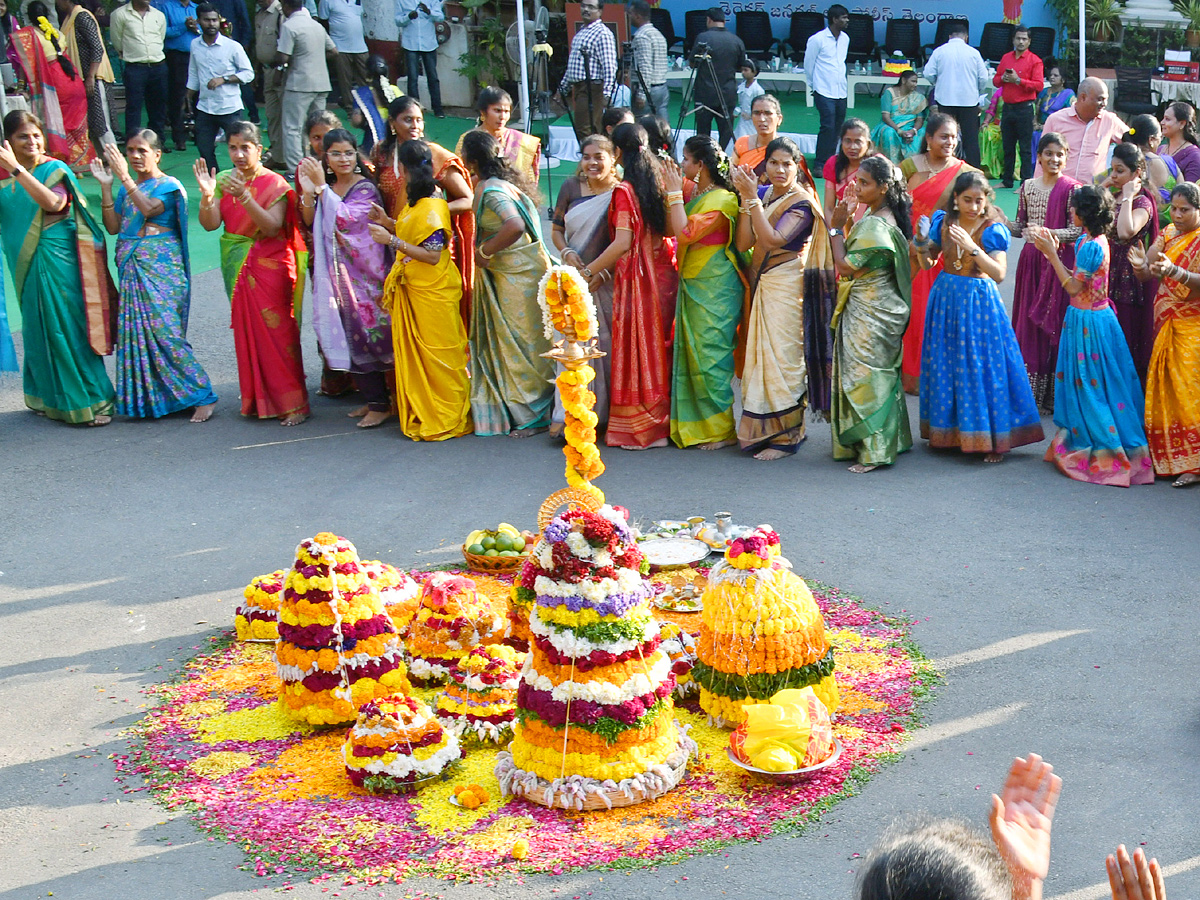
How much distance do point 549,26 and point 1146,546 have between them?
13.5 meters

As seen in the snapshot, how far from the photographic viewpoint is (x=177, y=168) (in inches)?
619

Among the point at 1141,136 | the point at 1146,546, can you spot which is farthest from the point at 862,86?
the point at 1146,546

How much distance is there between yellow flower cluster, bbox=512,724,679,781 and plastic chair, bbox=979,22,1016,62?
1602 centimetres

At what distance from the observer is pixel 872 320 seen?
23.7 feet

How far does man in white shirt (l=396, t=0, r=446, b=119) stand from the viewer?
16797mm

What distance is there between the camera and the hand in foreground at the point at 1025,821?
2325 mm

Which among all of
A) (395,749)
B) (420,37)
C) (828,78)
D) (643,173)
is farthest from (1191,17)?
(395,749)

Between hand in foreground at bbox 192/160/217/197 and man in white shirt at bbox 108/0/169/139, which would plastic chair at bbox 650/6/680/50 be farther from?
hand in foreground at bbox 192/160/217/197

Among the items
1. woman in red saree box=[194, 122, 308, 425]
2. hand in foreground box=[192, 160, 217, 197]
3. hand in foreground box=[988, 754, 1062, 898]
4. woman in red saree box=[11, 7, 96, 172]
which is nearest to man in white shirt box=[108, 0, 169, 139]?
woman in red saree box=[11, 7, 96, 172]

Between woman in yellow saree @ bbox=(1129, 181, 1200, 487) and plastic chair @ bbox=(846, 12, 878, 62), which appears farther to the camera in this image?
plastic chair @ bbox=(846, 12, 878, 62)

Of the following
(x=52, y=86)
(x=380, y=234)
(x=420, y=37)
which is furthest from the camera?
(x=420, y=37)

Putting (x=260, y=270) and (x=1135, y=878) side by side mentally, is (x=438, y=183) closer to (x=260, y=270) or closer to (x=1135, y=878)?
(x=260, y=270)

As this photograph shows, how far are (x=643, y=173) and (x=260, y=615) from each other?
333 centimetres

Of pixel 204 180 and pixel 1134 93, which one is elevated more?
pixel 1134 93
